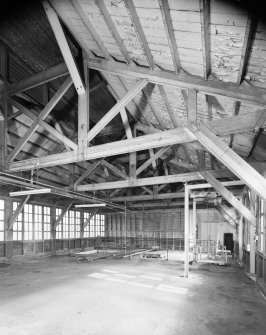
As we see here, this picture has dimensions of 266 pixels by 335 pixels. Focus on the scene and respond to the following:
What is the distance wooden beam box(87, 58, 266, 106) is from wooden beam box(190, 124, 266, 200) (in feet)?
2.48

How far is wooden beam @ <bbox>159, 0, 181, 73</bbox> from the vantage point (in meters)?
3.63

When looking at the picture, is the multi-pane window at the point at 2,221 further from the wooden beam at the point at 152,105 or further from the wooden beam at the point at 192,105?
the wooden beam at the point at 192,105

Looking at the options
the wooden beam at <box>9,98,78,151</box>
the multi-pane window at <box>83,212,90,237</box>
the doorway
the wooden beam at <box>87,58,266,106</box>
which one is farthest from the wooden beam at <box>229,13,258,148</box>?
the doorway

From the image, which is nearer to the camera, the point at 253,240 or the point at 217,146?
the point at 217,146

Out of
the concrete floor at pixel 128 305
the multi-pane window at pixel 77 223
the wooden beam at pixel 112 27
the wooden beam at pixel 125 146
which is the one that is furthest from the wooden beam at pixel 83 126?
the multi-pane window at pixel 77 223

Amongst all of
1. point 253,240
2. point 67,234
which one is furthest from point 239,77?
point 67,234

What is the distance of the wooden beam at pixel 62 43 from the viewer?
18.8ft

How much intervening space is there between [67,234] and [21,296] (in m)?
12.8

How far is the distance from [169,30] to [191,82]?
124cm

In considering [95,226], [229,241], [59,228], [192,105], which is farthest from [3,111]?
[229,241]

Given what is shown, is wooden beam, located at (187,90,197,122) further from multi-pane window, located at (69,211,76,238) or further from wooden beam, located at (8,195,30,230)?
multi-pane window, located at (69,211,76,238)

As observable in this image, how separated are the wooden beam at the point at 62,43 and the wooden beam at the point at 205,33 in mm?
3289

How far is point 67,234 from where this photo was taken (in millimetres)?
19438

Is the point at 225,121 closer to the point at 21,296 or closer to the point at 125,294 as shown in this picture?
the point at 125,294
